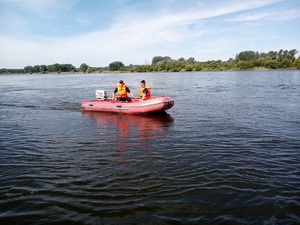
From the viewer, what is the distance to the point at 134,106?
43.9ft

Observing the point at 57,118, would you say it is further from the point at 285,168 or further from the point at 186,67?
the point at 186,67

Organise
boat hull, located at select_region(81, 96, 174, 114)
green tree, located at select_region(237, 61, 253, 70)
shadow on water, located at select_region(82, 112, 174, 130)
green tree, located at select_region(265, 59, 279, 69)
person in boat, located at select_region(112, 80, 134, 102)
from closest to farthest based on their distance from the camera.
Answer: shadow on water, located at select_region(82, 112, 174, 130) → boat hull, located at select_region(81, 96, 174, 114) → person in boat, located at select_region(112, 80, 134, 102) → green tree, located at select_region(265, 59, 279, 69) → green tree, located at select_region(237, 61, 253, 70)

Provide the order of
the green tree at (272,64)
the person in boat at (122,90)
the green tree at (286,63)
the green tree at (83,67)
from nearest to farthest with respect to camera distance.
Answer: the person in boat at (122,90)
the green tree at (286,63)
the green tree at (272,64)
the green tree at (83,67)

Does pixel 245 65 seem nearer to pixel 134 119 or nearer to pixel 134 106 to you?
pixel 134 106

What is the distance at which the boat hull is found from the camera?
42.4 ft

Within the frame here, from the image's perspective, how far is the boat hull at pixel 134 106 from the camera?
12.9 meters

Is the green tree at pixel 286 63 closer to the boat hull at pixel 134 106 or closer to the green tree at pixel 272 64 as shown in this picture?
the green tree at pixel 272 64

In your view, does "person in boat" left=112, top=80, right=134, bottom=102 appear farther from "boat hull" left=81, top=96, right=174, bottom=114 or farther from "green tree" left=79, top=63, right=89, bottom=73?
"green tree" left=79, top=63, right=89, bottom=73

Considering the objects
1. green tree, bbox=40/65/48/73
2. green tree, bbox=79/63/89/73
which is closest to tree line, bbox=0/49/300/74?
green tree, bbox=79/63/89/73

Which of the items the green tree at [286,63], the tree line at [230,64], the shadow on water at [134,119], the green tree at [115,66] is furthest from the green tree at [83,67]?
the shadow on water at [134,119]

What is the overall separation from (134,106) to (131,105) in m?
0.18

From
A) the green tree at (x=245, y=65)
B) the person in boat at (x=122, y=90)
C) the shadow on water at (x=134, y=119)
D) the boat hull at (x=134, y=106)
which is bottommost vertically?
the shadow on water at (x=134, y=119)

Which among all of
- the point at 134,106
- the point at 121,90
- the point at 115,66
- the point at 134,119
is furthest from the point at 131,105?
the point at 115,66

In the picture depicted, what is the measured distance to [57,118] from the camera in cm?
1312
